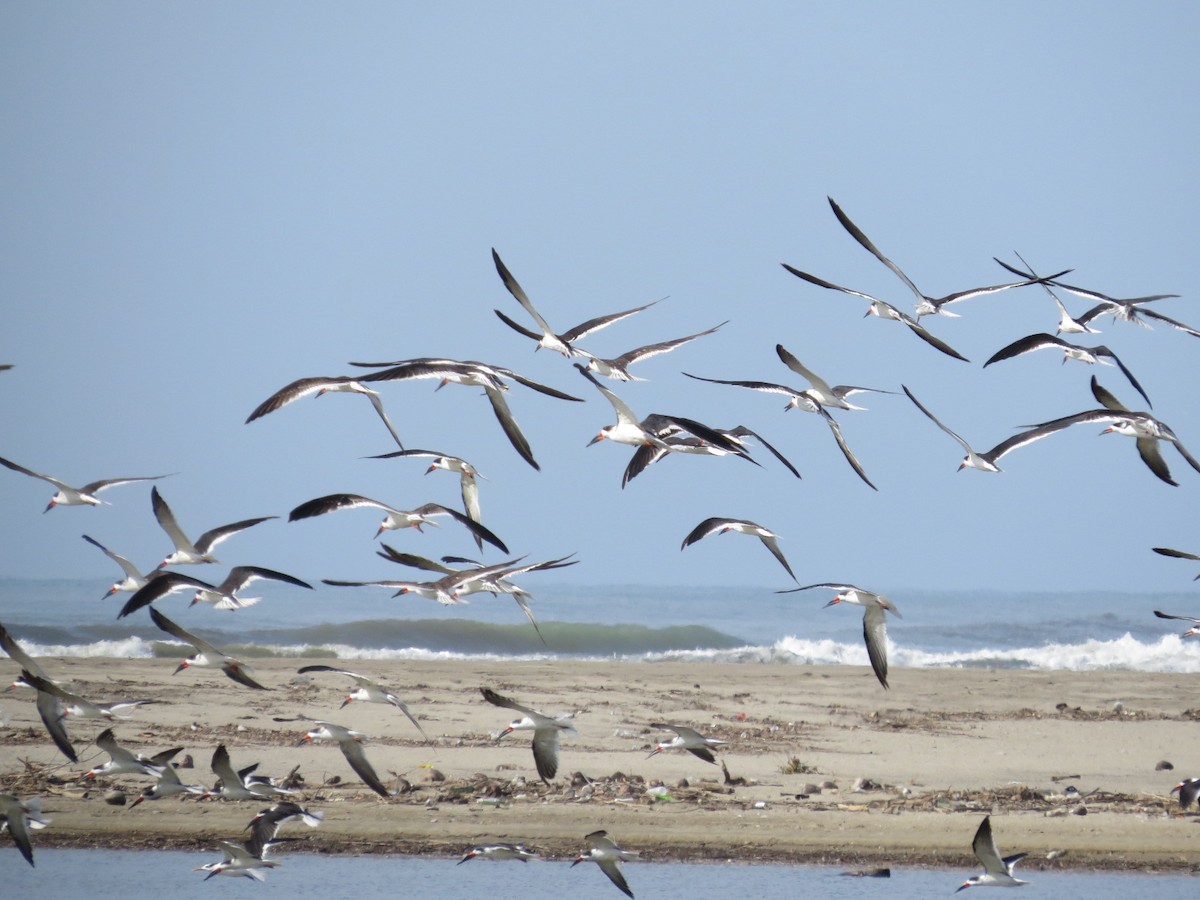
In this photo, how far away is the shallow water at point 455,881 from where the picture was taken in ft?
33.0

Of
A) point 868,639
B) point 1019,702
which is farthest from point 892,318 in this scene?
point 1019,702

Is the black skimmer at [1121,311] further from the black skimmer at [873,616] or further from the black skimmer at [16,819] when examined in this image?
the black skimmer at [16,819]

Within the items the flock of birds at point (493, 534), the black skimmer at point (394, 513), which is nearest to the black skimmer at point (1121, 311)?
the flock of birds at point (493, 534)

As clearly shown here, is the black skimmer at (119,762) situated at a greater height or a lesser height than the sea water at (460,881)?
greater

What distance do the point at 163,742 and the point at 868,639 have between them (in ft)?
26.1

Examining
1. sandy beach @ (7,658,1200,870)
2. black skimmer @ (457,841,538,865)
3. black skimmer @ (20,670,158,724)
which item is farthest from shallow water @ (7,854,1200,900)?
black skimmer @ (20,670,158,724)

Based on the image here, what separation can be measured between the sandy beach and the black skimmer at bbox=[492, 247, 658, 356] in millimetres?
3478

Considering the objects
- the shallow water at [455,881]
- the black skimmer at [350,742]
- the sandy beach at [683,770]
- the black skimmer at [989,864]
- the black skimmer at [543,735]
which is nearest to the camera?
the black skimmer at [989,864]

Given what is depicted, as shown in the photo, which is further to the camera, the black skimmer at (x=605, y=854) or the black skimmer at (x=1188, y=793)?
the black skimmer at (x=1188, y=793)

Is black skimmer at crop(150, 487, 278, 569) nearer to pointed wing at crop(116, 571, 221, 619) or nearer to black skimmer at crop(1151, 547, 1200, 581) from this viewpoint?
pointed wing at crop(116, 571, 221, 619)

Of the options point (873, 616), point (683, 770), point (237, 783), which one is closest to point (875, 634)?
point (873, 616)

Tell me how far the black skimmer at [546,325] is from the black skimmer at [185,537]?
2637 millimetres

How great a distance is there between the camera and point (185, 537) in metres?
10.1

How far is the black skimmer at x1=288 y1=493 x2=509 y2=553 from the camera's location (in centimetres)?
925
